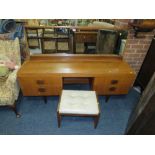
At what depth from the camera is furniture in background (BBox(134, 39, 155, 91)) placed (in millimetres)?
2099

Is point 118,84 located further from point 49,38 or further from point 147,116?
point 49,38

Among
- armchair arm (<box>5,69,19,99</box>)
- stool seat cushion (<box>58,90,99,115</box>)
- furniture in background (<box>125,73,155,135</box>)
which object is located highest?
furniture in background (<box>125,73,155,135</box>)

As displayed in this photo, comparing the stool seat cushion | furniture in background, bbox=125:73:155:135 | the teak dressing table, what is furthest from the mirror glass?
furniture in background, bbox=125:73:155:135

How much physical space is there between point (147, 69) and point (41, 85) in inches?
65.0

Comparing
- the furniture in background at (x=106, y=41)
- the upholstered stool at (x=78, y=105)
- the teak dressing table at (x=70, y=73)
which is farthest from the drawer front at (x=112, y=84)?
the furniture in background at (x=106, y=41)

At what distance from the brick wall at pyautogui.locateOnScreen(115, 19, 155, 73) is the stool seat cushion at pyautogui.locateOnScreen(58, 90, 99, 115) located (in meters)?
0.92

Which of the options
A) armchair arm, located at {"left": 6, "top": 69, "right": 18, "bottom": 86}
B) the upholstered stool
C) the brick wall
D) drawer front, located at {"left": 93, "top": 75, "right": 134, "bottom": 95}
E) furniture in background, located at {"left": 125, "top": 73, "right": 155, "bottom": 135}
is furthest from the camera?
the brick wall

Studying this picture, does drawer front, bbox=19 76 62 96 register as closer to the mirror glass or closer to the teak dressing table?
the teak dressing table

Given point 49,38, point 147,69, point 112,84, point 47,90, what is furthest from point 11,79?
point 147,69

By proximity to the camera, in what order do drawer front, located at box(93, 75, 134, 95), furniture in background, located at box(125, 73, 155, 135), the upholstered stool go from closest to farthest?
furniture in background, located at box(125, 73, 155, 135)
the upholstered stool
drawer front, located at box(93, 75, 134, 95)

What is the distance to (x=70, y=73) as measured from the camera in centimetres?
186
